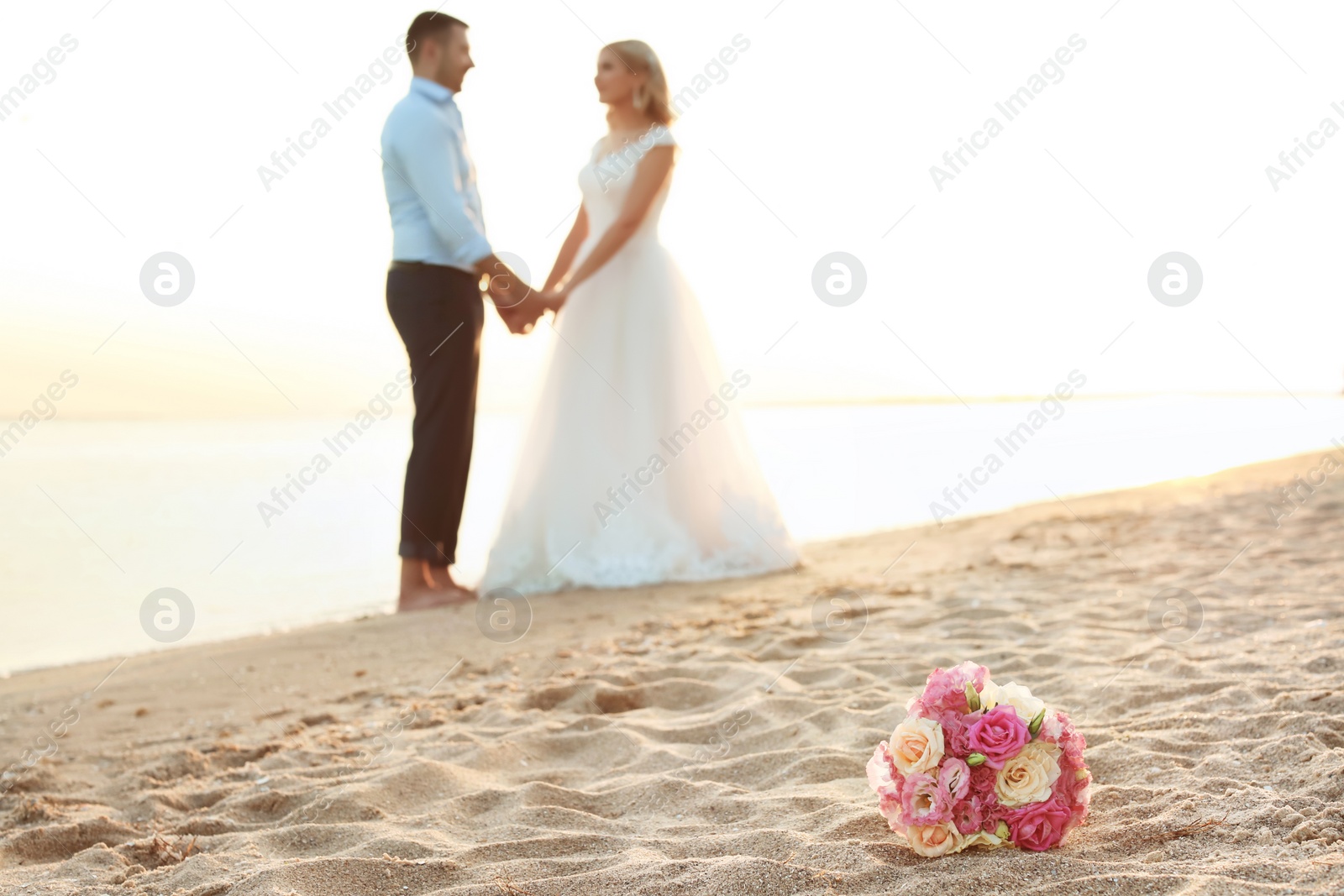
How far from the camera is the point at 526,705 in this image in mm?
2582

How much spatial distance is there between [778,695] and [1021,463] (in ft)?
28.9

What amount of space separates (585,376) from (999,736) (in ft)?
11.1

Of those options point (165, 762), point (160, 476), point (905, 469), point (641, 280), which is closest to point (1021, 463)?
point (905, 469)

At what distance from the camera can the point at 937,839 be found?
1353 mm

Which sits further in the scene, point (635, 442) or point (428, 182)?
point (635, 442)

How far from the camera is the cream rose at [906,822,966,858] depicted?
1.35 metres

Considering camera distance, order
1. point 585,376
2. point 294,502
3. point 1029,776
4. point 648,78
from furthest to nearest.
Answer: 1. point 294,502
2. point 585,376
3. point 648,78
4. point 1029,776

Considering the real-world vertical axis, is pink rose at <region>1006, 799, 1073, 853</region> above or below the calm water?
below

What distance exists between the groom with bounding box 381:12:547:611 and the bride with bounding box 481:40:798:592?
346 mm

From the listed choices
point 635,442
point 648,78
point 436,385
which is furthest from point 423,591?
point 648,78

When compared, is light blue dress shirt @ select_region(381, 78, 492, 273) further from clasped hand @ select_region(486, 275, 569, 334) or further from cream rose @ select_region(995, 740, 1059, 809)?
cream rose @ select_region(995, 740, 1059, 809)

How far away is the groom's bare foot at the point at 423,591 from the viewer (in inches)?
159

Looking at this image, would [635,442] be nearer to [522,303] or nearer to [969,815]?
[522,303]

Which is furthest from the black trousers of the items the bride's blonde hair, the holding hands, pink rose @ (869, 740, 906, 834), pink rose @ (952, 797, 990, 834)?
pink rose @ (952, 797, 990, 834)
